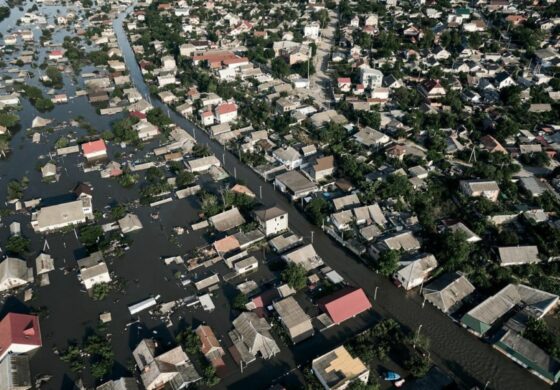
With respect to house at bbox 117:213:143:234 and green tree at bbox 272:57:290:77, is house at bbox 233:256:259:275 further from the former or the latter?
green tree at bbox 272:57:290:77

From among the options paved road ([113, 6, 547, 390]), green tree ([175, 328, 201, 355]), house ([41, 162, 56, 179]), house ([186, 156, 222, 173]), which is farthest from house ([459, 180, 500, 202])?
house ([41, 162, 56, 179])

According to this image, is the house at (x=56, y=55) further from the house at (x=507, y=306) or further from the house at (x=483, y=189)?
the house at (x=507, y=306)

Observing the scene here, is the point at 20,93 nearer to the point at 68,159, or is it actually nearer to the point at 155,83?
the point at 155,83

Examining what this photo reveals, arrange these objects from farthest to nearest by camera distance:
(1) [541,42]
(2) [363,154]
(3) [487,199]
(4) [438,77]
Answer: (1) [541,42] < (4) [438,77] < (2) [363,154] < (3) [487,199]

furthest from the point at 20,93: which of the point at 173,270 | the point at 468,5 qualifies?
the point at 468,5

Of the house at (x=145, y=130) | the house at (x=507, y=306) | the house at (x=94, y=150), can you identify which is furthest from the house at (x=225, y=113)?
the house at (x=507, y=306)

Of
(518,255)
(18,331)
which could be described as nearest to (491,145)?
(518,255)

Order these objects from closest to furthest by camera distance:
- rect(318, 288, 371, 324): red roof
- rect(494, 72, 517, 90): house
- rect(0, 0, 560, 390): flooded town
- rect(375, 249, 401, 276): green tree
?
rect(0, 0, 560, 390): flooded town < rect(318, 288, 371, 324): red roof < rect(375, 249, 401, 276): green tree < rect(494, 72, 517, 90): house
